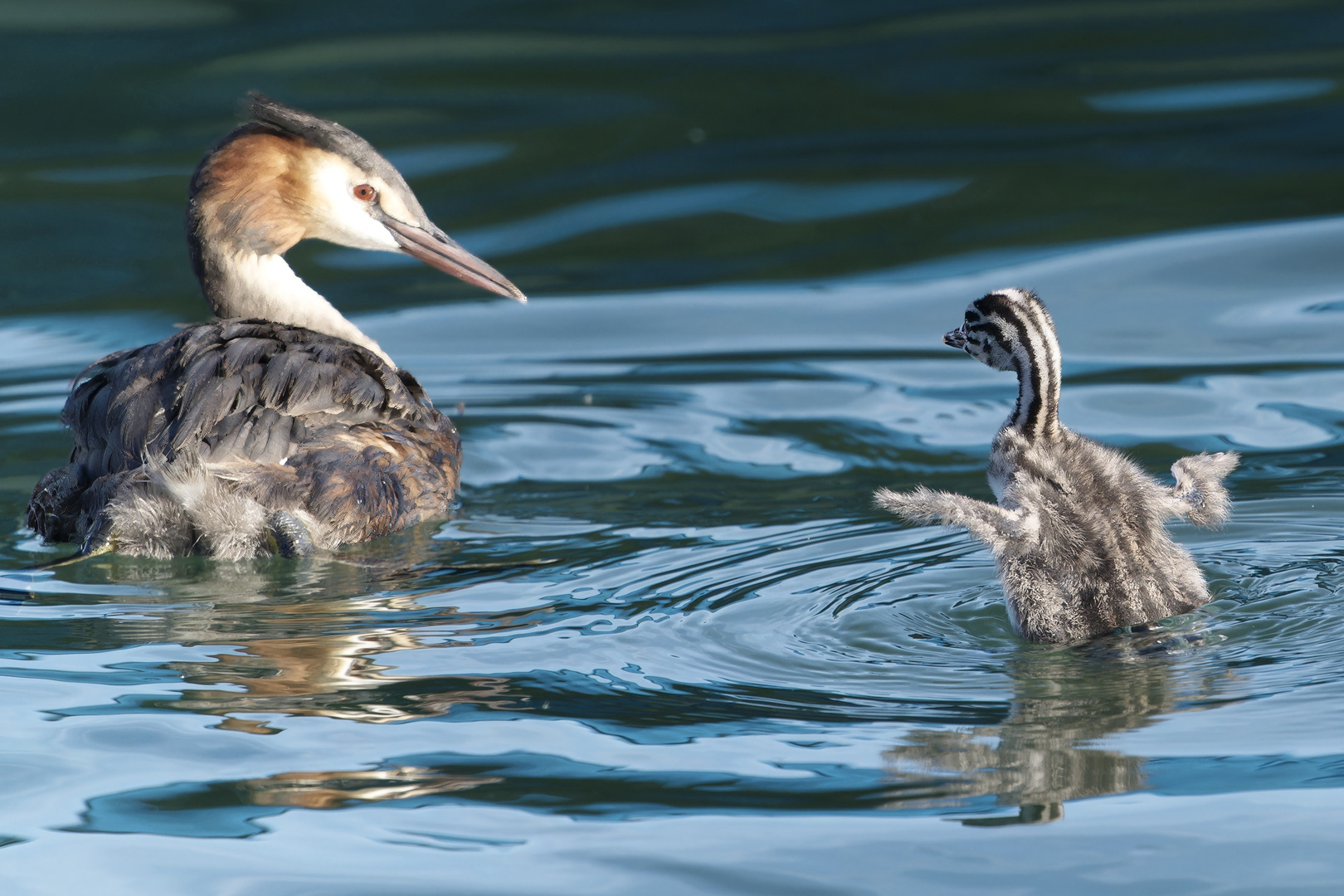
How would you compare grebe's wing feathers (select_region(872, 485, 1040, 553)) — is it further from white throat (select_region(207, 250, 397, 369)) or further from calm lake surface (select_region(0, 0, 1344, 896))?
white throat (select_region(207, 250, 397, 369))

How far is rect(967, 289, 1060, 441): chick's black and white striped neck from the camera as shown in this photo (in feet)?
16.7

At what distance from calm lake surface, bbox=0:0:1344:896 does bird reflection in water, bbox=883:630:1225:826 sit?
17 millimetres

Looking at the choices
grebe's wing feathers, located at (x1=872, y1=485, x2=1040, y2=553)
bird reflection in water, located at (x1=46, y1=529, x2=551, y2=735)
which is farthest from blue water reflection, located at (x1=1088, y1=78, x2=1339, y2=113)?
grebe's wing feathers, located at (x1=872, y1=485, x2=1040, y2=553)

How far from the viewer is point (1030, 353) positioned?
16.7 ft

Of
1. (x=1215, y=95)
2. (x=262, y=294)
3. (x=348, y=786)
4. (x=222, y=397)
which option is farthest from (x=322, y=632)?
(x=1215, y=95)

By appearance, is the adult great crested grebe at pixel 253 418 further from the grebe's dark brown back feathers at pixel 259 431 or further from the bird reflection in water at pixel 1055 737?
the bird reflection in water at pixel 1055 737

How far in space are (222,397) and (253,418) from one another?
12 centimetres

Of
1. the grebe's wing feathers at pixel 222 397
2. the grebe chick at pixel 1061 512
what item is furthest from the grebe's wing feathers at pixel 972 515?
the grebe's wing feathers at pixel 222 397

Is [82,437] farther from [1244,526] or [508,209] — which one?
[508,209]

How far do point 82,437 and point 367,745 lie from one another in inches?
102

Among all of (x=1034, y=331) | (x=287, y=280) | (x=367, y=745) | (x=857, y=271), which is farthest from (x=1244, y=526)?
(x=857, y=271)

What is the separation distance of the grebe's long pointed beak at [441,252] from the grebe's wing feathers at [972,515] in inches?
119

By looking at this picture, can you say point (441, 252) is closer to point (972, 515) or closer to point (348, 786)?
point (972, 515)

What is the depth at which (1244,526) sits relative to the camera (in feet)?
19.2
